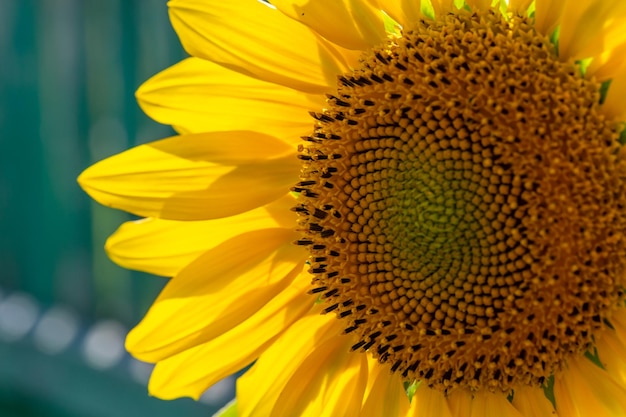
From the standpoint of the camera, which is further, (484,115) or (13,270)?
(13,270)

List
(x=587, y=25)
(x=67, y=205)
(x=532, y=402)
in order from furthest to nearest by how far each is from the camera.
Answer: (x=67, y=205) < (x=532, y=402) < (x=587, y=25)

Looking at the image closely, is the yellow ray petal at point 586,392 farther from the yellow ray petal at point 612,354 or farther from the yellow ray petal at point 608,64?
the yellow ray petal at point 608,64

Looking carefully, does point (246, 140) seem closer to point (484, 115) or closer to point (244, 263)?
point (244, 263)

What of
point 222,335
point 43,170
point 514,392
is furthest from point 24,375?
point 514,392

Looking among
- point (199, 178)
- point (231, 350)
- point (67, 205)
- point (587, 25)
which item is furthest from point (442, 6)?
point (67, 205)

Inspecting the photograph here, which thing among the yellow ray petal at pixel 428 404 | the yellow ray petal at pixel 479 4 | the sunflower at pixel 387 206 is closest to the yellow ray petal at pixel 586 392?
the sunflower at pixel 387 206

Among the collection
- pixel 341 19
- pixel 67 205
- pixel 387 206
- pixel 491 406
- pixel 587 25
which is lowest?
pixel 67 205

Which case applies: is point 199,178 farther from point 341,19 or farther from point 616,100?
point 616,100
